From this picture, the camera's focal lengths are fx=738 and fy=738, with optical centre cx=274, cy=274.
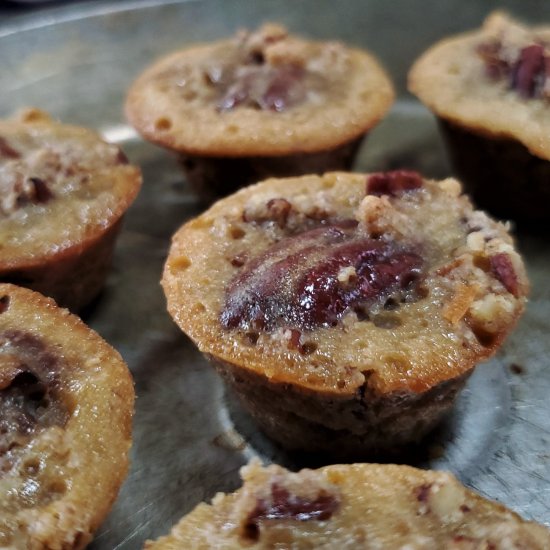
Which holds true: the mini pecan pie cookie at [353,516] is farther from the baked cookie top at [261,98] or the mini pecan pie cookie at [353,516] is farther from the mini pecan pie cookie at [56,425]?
the baked cookie top at [261,98]

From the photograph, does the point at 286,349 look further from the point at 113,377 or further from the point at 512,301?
the point at 512,301

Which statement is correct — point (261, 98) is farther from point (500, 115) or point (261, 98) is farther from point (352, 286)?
point (352, 286)

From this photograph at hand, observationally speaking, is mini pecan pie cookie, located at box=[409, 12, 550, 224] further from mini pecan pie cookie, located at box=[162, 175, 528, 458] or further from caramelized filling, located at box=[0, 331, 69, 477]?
caramelized filling, located at box=[0, 331, 69, 477]

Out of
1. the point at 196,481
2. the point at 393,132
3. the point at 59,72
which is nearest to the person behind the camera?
the point at 196,481

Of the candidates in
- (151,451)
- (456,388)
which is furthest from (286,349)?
(151,451)

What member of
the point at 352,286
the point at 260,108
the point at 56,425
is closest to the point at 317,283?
the point at 352,286

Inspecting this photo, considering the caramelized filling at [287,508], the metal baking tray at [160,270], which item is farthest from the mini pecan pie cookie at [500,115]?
the caramelized filling at [287,508]
